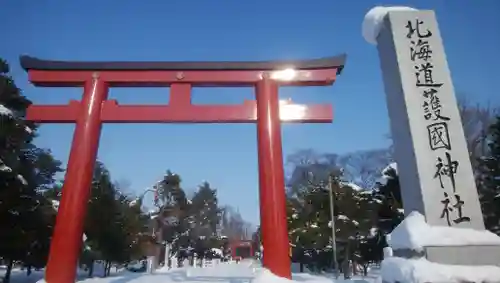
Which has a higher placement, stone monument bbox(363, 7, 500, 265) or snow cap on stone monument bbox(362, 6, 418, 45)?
snow cap on stone monument bbox(362, 6, 418, 45)

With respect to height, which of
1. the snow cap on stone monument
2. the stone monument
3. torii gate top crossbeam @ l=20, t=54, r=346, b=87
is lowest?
the stone monument

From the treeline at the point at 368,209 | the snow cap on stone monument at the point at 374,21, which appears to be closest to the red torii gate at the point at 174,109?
the snow cap on stone monument at the point at 374,21

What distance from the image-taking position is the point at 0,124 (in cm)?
1124

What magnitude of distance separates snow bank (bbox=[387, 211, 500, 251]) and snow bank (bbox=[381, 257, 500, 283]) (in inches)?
12.1

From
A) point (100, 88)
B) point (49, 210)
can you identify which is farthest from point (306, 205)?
point (100, 88)

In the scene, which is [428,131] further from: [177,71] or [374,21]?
[177,71]

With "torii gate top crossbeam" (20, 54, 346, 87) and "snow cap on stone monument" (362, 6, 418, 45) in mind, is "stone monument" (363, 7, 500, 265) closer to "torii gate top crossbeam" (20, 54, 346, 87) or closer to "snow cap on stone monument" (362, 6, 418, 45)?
"snow cap on stone monument" (362, 6, 418, 45)

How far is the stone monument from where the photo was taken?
600 centimetres

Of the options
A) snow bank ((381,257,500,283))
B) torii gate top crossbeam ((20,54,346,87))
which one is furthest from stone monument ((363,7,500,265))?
torii gate top crossbeam ((20,54,346,87))

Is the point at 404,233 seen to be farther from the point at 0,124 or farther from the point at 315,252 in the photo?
the point at 315,252

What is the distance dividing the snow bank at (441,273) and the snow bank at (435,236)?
0.31m

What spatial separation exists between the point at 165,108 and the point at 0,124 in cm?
640

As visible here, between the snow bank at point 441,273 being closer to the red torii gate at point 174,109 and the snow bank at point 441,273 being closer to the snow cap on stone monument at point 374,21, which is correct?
the red torii gate at point 174,109

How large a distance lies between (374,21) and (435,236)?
4.93 metres
